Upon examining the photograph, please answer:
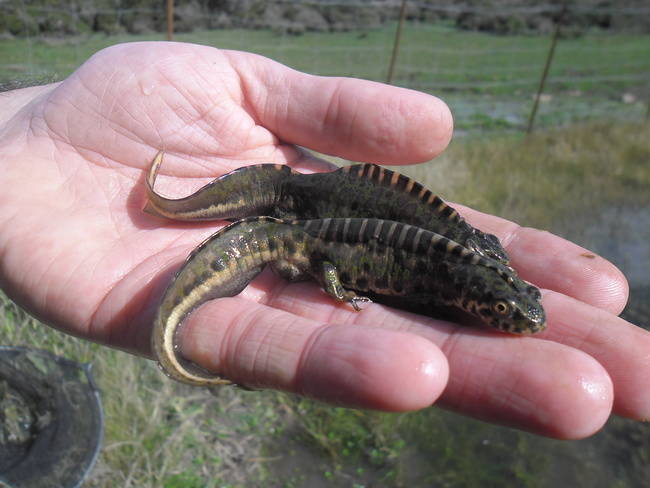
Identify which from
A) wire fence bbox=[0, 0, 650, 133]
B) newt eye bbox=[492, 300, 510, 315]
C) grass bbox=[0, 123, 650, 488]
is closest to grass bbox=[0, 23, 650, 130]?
wire fence bbox=[0, 0, 650, 133]

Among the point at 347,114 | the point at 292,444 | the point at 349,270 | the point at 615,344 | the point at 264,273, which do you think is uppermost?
the point at 347,114

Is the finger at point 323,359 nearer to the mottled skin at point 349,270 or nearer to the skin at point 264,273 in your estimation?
the skin at point 264,273

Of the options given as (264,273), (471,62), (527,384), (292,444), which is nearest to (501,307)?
(527,384)

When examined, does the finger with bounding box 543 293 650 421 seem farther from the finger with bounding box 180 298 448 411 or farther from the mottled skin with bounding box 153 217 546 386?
the finger with bounding box 180 298 448 411

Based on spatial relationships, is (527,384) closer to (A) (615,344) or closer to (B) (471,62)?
(A) (615,344)

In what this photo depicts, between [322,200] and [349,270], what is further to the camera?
[322,200]

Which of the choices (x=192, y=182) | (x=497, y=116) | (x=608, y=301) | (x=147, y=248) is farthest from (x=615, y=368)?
(x=497, y=116)

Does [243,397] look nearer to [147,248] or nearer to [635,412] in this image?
[147,248]
